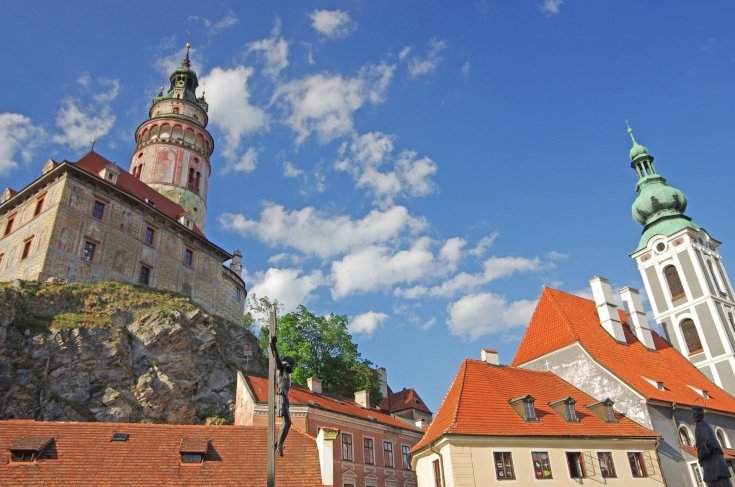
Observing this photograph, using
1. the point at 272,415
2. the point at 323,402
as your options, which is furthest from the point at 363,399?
the point at 272,415

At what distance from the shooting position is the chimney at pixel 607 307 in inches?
1225

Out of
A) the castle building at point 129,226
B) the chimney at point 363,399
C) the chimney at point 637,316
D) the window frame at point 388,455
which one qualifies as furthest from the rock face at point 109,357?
the chimney at point 637,316

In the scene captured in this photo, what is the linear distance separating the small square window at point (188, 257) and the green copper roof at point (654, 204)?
32.6 meters

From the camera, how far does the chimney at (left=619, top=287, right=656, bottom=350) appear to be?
33125 mm

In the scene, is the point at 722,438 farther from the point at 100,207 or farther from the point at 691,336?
the point at 100,207

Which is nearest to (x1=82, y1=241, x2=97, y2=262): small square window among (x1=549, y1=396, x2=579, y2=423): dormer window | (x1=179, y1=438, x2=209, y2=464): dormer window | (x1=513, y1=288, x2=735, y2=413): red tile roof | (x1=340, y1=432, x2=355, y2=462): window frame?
(x1=340, y1=432, x2=355, y2=462): window frame

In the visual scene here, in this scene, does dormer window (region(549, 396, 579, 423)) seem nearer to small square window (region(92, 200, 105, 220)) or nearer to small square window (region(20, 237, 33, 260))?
small square window (region(92, 200, 105, 220))

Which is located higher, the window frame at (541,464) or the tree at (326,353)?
the tree at (326,353)

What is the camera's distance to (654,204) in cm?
4244

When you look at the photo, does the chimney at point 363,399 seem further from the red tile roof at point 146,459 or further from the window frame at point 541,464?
the red tile roof at point 146,459

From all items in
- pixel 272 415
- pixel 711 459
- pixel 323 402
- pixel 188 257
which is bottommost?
pixel 711 459

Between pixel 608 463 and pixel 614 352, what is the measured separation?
828 cm

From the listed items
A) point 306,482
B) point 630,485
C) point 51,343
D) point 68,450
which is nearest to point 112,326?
point 51,343

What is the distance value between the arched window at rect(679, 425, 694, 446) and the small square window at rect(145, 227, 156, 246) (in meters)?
33.4
